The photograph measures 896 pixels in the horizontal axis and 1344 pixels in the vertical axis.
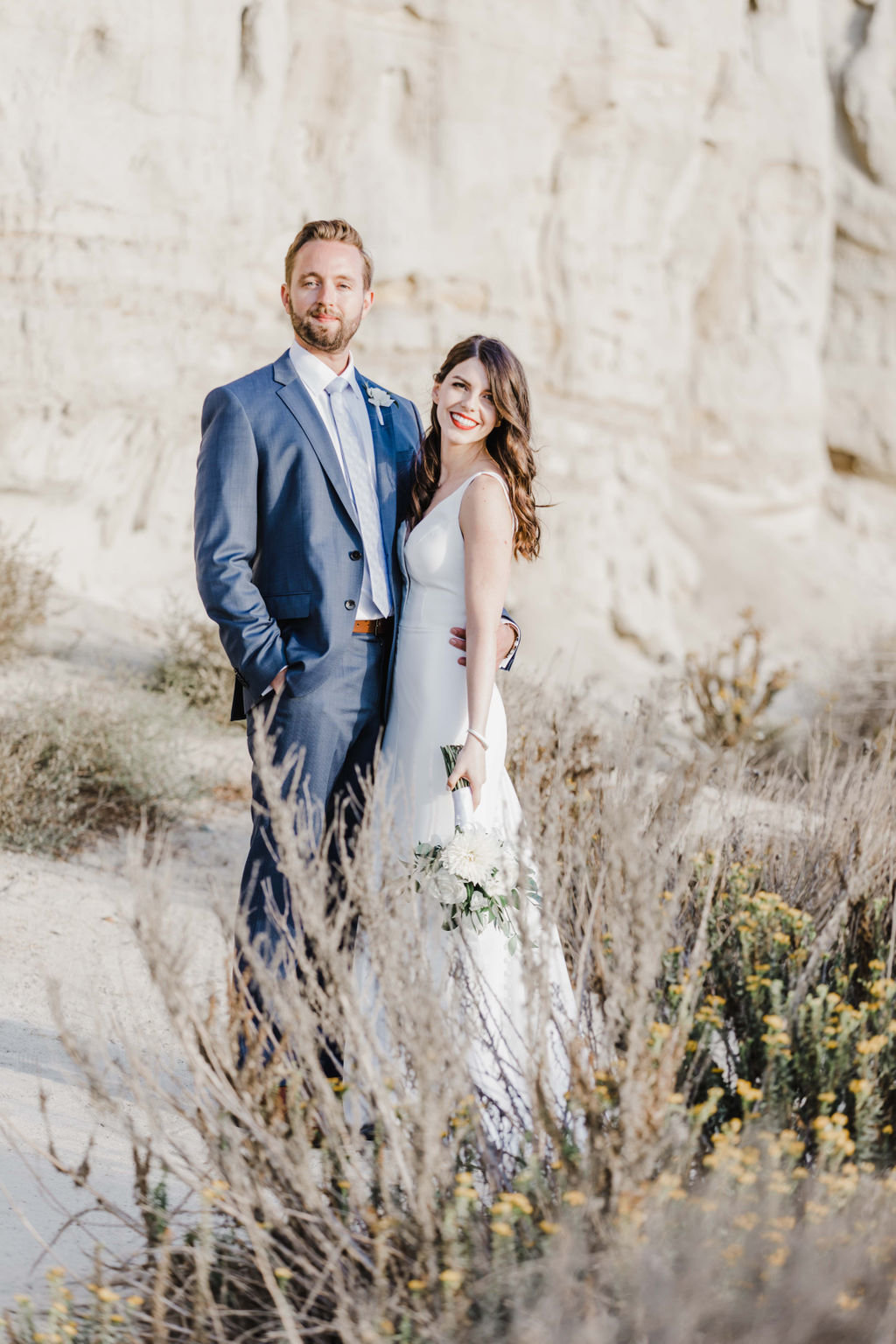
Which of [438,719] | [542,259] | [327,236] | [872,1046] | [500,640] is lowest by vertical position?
Result: [872,1046]

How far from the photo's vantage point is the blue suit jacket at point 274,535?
2.77m

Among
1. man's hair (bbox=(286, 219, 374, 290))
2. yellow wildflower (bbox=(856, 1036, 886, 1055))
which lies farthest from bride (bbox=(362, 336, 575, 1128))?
yellow wildflower (bbox=(856, 1036, 886, 1055))

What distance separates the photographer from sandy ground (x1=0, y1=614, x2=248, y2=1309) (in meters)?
2.14

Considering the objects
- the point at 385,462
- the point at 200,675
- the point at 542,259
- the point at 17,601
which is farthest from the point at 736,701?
the point at 542,259

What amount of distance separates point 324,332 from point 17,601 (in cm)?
542

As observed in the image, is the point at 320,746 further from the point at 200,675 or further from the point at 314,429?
the point at 200,675

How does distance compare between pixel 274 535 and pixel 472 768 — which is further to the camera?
pixel 274 535

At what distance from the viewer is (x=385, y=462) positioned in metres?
3.01

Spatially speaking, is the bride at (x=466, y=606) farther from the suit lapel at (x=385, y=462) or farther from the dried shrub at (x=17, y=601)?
the dried shrub at (x=17, y=601)

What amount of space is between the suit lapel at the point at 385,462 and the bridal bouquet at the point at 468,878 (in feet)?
2.60

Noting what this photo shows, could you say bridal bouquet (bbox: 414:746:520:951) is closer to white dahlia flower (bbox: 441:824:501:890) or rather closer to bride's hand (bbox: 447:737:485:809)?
white dahlia flower (bbox: 441:824:501:890)

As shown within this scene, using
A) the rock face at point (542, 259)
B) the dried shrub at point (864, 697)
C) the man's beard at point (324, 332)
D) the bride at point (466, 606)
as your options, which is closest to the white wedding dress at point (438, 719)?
the bride at point (466, 606)

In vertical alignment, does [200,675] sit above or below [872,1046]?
below

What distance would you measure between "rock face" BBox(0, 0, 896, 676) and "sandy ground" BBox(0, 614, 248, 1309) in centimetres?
460
